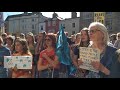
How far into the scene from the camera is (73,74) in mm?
5270

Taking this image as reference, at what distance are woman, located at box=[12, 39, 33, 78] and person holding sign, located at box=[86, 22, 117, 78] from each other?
1154 mm

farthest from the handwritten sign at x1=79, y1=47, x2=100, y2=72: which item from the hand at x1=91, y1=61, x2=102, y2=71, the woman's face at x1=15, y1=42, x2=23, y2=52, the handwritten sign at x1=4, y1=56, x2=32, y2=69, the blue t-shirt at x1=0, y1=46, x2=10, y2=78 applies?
the blue t-shirt at x1=0, y1=46, x2=10, y2=78

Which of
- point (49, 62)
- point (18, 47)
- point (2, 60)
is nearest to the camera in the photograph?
point (49, 62)

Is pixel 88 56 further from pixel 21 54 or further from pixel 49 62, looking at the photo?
pixel 21 54

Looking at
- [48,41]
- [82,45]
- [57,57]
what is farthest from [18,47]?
[82,45]

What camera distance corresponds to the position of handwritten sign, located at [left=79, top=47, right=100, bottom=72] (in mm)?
4895

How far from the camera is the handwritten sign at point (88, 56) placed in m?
4.89

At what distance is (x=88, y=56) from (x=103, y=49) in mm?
260

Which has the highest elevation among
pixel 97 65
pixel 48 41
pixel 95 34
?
pixel 95 34

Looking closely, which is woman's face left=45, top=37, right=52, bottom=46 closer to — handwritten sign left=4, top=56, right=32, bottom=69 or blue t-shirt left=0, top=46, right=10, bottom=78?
handwritten sign left=4, top=56, right=32, bottom=69

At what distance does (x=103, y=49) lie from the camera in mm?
4902
